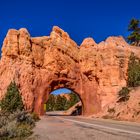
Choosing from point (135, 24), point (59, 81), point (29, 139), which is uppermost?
point (135, 24)

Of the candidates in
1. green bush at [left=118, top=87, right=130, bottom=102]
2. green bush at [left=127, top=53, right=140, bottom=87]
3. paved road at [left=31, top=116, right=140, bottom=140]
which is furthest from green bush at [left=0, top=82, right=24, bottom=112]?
paved road at [left=31, top=116, right=140, bottom=140]

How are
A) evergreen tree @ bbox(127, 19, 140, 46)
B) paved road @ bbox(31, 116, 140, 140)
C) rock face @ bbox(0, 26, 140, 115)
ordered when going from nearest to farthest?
1. paved road @ bbox(31, 116, 140, 140)
2. rock face @ bbox(0, 26, 140, 115)
3. evergreen tree @ bbox(127, 19, 140, 46)

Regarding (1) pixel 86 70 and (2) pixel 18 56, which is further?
(1) pixel 86 70

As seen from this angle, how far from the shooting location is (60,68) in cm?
5022

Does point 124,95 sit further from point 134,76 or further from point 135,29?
point 135,29

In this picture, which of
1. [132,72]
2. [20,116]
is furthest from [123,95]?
[20,116]

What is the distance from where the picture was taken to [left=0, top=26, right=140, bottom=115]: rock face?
48219 mm

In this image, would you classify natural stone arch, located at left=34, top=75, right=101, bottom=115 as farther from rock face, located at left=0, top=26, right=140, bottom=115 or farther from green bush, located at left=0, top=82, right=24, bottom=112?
green bush, located at left=0, top=82, right=24, bottom=112

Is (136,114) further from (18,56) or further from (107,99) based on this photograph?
(18,56)

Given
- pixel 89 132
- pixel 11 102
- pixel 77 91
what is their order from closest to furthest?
pixel 89 132 < pixel 11 102 < pixel 77 91

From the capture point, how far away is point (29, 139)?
11164 mm

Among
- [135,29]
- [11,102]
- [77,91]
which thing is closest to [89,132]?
[11,102]

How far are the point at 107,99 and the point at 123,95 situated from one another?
28.3ft

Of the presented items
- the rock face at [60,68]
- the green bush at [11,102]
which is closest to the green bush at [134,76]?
the rock face at [60,68]
